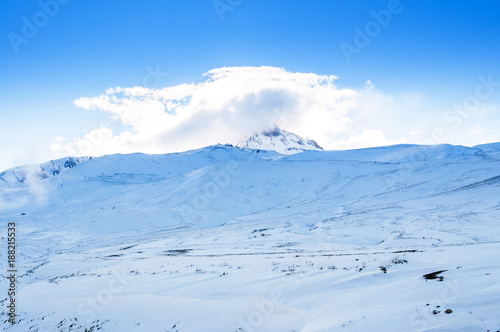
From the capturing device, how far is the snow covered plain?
9584mm

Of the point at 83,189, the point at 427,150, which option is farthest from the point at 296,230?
the point at 427,150

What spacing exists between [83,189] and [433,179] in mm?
136025

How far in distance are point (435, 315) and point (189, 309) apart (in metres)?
8.28

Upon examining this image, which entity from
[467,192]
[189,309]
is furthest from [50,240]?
[467,192]

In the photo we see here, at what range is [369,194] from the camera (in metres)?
71.6

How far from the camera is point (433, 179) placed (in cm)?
6825

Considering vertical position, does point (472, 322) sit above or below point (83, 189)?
below

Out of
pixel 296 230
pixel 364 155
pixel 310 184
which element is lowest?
pixel 296 230

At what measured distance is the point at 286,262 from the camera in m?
19.1

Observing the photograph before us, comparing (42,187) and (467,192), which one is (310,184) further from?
(42,187)

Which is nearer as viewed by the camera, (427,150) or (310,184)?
(310,184)

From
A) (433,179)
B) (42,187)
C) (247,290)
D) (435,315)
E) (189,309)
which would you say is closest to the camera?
(435,315)

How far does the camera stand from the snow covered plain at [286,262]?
31.4 ft

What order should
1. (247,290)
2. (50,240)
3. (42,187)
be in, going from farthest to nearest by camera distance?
(42,187)
(50,240)
(247,290)
